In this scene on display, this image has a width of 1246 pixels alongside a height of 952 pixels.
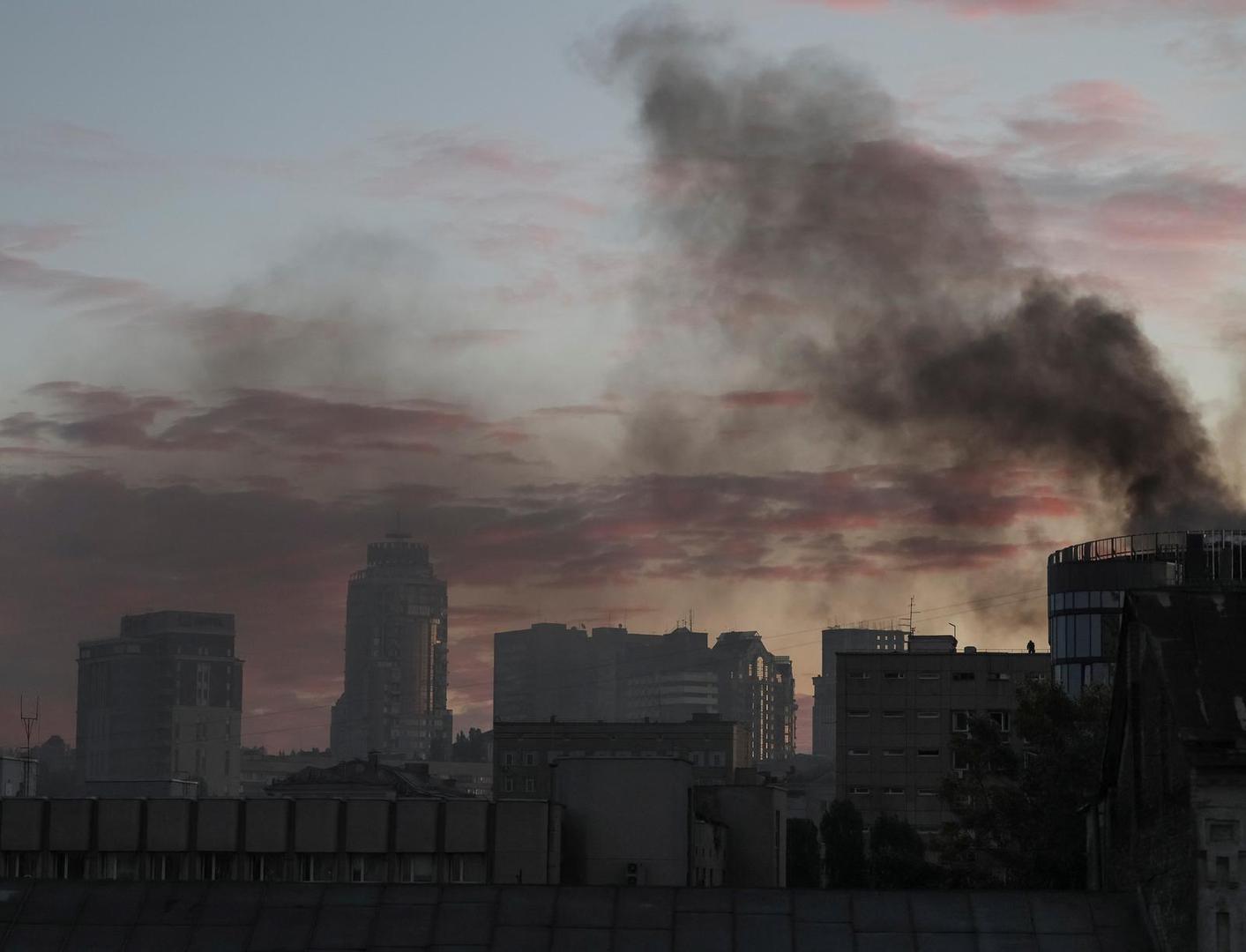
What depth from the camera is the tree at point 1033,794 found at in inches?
3243

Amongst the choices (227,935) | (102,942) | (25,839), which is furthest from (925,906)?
(25,839)

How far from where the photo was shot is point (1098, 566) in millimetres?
178875

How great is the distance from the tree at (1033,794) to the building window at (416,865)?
23737mm

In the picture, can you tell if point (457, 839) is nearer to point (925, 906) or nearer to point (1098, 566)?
point (925, 906)

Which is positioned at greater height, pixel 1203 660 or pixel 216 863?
pixel 1203 660

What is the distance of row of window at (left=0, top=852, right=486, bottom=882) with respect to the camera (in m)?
95.1

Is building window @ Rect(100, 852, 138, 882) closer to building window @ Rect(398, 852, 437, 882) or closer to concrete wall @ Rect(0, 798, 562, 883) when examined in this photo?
concrete wall @ Rect(0, 798, 562, 883)

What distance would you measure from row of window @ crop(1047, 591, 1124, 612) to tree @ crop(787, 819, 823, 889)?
33.8 m

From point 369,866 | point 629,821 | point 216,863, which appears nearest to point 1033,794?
point 629,821

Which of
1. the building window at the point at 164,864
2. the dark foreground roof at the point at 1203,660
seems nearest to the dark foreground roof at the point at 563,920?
the dark foreground roof at the point at 1203,660

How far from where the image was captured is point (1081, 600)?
18100 cm

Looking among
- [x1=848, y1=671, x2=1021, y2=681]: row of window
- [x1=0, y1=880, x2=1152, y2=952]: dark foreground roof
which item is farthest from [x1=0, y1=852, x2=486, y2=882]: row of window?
[x1=848, y1=671, x2=1021, y2=681]: row of window

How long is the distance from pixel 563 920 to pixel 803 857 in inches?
5258

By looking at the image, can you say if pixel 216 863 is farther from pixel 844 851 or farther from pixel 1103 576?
pixel 1103 576
